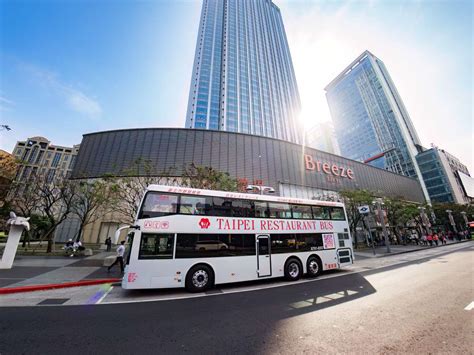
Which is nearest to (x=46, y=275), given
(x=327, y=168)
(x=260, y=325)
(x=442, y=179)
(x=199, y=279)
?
(x=199, y=279)

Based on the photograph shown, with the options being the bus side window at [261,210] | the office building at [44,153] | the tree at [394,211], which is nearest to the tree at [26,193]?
the bus side window at [261,210]

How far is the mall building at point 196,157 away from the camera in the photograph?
2908 centimetres

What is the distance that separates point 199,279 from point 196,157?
24.7 metres

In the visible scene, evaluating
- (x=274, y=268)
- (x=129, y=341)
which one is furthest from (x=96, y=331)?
(x=274, y=268)

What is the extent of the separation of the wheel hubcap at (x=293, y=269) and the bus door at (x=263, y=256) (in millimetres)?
1197

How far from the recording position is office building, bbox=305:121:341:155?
118m

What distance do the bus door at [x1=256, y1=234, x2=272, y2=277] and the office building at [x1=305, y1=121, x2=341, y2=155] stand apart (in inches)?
4792

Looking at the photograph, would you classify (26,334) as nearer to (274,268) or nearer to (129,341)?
(129,341)

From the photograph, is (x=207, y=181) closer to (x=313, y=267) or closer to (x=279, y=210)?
(x=279, y=210)


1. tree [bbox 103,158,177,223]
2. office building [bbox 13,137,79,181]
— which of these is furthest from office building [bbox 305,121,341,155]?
office building [bbox 13,137,79,181]

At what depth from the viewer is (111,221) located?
28.7 meters

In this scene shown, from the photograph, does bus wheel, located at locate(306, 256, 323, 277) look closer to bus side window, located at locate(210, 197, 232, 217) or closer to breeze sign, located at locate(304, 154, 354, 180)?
bus side window, located at locate(210, 197, 232, 217)

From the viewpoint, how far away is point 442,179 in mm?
62094

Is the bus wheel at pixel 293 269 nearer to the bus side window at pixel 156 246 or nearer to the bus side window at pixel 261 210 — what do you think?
the bus side window at pixel 261 210
